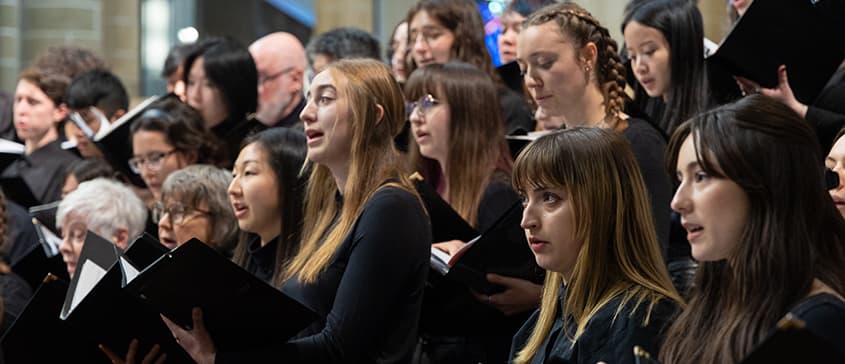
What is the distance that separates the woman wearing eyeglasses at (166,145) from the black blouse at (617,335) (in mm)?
2871

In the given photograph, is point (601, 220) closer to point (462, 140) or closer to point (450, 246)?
point (450, 246)

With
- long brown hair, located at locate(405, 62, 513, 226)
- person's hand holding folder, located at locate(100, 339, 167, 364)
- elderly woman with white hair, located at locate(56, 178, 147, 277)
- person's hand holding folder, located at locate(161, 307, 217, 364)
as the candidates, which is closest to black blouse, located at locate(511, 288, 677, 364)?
person's hand holding folder, located at locate(161, 307, 217, 364)

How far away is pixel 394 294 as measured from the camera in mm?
3463

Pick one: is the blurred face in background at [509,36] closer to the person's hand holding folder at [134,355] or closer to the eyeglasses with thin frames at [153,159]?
the eyeglasses with thin frames at [153,159]

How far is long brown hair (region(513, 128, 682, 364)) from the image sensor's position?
9.55 feet

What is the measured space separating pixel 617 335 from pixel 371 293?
83 cm

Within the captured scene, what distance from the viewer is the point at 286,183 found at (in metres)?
4.27

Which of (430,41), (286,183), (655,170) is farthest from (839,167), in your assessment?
(430,41)

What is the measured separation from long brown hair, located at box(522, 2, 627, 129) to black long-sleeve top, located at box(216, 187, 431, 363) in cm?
70

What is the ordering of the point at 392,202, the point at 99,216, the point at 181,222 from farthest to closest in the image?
the point at 99,216
the point at 181,222
the point at 392,202

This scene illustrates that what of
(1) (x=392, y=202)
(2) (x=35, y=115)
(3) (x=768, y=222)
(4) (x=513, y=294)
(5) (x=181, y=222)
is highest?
(3) (x=768, y=222)

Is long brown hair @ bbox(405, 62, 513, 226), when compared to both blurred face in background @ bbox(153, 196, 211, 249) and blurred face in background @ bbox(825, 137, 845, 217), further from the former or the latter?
blurred face in background @ bbox(825, 137, 845, 217)

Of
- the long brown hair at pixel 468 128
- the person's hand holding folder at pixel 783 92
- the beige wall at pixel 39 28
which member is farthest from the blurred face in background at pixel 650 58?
the beige wall at pixel 39 28

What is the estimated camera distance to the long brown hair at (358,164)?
3.66 metres
